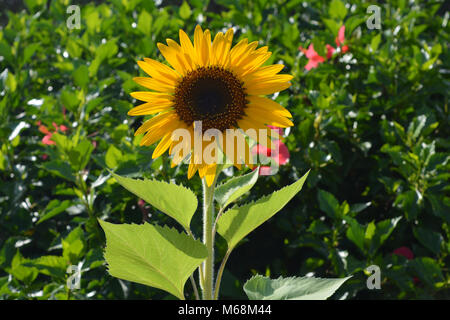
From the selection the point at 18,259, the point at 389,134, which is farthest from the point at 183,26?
the point at 18,259

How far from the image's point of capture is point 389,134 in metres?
1.97

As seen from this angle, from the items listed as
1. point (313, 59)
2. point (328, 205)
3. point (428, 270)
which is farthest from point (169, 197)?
point (313, 59)

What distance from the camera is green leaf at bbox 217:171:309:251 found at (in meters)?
0.93

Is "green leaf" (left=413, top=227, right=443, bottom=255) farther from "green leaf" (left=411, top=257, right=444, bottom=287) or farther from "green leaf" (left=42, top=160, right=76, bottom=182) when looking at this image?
"green leaf" (left=42, top=160, right=76, bottom=182)

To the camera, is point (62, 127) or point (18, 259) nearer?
point (18, 259)

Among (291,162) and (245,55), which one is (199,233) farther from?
(245,55)

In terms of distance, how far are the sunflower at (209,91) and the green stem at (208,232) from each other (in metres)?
0.04

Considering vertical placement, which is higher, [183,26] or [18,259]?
[183,26]

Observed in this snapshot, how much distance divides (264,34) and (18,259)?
5.48ft

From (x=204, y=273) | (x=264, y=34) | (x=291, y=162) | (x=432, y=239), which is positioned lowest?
(x=204, y=273)

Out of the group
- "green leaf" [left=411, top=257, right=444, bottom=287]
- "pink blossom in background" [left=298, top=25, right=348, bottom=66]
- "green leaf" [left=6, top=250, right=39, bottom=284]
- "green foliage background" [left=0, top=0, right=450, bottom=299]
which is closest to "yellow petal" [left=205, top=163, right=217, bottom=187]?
"green foliage background" [left=0, top=0, right=450, bottom=299]

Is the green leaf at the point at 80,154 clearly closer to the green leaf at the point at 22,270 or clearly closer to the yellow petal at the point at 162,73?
the green leaf at the point at 22,270

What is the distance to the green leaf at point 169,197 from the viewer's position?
36.3 inches

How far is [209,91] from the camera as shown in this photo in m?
1.04
